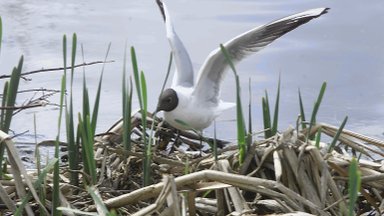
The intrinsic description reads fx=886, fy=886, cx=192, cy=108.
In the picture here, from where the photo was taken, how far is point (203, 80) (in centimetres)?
488

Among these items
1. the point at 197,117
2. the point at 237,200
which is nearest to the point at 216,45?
the point at 197,117

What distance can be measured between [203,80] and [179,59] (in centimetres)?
18

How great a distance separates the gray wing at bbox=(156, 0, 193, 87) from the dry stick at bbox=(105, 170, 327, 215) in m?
2.42

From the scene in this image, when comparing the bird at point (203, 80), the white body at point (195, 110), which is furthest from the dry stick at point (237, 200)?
the white body at point (195, 110)

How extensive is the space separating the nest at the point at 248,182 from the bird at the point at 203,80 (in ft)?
4.73

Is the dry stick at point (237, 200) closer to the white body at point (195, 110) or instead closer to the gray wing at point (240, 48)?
the gray wing at point (240, 48)

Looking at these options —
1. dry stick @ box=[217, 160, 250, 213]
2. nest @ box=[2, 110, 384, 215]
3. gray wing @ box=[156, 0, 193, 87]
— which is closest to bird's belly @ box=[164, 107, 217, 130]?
gray wing @ box=[156, 0, 193, 87]

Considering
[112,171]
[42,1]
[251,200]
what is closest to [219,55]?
[112,171]

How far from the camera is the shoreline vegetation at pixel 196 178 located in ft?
7.84

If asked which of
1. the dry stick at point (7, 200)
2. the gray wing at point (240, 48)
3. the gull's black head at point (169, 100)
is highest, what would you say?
the gray wing at point (240, 48)

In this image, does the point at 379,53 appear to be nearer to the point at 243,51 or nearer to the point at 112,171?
the point at 243,51

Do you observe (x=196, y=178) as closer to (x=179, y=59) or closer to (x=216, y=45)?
→ (x=179, y=59)

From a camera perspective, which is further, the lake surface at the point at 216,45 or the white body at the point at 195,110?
the white body at the point at 195,110

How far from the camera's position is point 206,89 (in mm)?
4953
